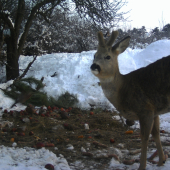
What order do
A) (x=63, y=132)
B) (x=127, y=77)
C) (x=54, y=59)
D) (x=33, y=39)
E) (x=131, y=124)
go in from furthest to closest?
(x=33, y=39)
(x=54, y=59)
(x=131, y=124)
(x=63, y=132)
(x=127, y=77)

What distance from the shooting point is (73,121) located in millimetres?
5156

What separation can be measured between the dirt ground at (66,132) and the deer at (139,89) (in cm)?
80

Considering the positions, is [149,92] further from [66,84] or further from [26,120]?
[66,84]

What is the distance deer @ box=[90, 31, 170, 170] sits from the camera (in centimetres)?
268

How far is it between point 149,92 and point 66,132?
2.16m

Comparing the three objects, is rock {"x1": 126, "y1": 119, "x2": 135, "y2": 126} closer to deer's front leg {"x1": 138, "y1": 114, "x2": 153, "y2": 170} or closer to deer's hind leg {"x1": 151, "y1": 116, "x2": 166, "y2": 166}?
deer's hind leg {"x1": 151, "y1": 116, "x2": 166, "y2": 166}

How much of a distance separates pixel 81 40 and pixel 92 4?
7914 millimetres

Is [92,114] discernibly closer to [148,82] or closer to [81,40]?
[148,82]

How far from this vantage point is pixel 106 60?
295 cm

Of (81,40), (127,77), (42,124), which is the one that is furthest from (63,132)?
(81,40)

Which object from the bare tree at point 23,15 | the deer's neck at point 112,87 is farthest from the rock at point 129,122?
the bare tree at point 23,15

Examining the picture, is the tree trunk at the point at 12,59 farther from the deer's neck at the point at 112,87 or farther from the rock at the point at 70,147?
the deer's neck at the point at 112,87

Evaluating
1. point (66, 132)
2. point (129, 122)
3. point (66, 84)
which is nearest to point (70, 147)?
point (66, 132)

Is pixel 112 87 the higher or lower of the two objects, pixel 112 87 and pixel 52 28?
the lower
